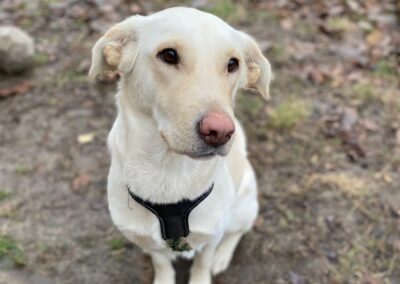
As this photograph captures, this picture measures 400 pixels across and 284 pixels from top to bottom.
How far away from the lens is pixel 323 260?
346 cm

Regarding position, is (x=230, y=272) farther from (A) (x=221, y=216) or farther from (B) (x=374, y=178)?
(B) (x=374, y=178)

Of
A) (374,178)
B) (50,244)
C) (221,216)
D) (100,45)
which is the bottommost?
(50,244)

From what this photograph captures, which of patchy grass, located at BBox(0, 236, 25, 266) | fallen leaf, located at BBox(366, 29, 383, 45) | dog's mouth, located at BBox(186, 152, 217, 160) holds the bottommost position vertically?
patchy grass, located at BBox(0, 236, 25, 266)

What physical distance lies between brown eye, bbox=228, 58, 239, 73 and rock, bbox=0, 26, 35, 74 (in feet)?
9.32

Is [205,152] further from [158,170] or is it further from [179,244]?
[179,244]

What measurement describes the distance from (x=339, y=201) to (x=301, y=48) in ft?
6.55

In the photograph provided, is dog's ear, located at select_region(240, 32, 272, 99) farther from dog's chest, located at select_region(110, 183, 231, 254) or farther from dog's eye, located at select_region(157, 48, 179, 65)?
dog's chest, located at select_region(110, 183, 231, 254)

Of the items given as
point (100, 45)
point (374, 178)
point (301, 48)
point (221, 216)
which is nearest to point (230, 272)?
point (221, 216)

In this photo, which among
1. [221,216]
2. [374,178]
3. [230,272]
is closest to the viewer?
[221,216]

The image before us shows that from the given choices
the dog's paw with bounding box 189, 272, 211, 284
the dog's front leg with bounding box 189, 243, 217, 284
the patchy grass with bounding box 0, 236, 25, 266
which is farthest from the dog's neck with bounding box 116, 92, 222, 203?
the patchy grass with bounding box 0, 236, 25, 266

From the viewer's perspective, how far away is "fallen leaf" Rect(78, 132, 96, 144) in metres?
4.14

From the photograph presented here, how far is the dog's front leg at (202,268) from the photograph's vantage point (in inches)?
122

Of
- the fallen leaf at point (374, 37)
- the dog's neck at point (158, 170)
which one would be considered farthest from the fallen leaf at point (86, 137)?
the fallen leaf at point (374, 37)

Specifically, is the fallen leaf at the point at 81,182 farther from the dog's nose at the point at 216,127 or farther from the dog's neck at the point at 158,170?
the dog's nose at the point at 216,127
